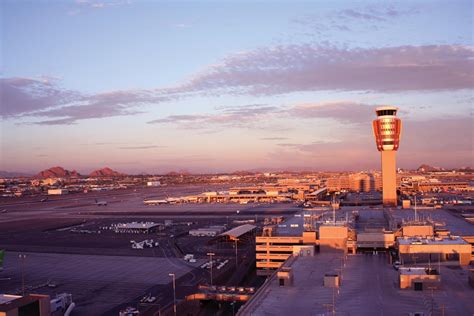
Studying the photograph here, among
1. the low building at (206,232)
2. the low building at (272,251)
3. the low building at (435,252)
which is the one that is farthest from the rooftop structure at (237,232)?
the low building at (435,252)

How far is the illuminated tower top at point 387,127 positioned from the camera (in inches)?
2566

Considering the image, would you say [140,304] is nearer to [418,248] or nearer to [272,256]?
[272,256]

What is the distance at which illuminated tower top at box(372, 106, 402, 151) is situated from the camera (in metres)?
65.2

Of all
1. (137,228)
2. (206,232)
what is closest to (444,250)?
(206,232)

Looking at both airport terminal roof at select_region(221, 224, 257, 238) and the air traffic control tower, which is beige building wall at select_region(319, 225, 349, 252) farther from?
the air traffic control tower

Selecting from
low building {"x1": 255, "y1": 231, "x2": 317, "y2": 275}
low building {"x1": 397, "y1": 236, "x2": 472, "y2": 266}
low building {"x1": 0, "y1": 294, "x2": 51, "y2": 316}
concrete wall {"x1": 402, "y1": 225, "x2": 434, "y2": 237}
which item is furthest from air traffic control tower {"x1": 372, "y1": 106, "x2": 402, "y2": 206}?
low building {"x1": 0, "y1": 294, "x2": 51, "y2": 316}

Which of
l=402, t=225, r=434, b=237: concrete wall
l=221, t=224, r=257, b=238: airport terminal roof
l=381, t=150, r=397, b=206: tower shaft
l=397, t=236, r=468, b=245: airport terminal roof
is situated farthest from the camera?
l=381, t=150, r=397, b=206: tower shaft

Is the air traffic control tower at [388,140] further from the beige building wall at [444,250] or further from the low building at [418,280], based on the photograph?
the low building at [418,280]

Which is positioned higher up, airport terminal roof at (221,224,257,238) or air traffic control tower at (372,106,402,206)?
air traffic control tower at (372,106,402,206)

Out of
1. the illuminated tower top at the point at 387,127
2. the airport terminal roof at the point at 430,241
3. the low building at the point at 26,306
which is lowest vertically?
the low building at the point at 26,306

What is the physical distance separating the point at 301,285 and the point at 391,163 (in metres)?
47.7

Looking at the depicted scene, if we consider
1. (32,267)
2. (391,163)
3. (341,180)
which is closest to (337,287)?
(32,267)

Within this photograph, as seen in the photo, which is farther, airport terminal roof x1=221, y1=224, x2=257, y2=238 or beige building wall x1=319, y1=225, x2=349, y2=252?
airport terminal roof x1=221, y1=224, x2=257, y2=238

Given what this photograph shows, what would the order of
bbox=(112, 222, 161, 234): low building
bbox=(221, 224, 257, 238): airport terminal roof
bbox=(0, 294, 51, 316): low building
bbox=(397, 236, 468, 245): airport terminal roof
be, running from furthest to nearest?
bbox=(112, 222, 161, 234): low building → bbox=(221, 224, 257, 238): airport terminal roof → bbox=(397, 236, 468, 245): airport terminal roof → bbox=(0, 294, 51, 316): low building
